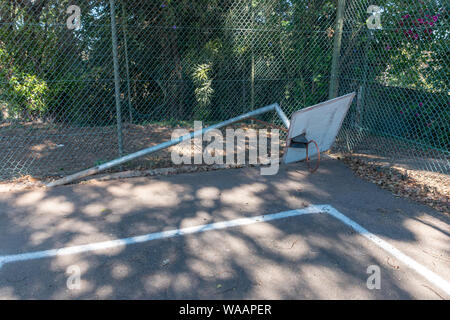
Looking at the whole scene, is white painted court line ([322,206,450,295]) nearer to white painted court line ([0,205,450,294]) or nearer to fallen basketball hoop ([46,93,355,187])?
white painted court line ([0,205,450,294])

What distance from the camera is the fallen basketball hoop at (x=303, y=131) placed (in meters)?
5.30

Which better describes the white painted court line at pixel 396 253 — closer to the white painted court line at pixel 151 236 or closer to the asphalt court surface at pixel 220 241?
the asphalt court surface at pixel 220 241

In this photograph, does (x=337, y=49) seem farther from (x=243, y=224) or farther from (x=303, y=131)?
(x=243, y=224)

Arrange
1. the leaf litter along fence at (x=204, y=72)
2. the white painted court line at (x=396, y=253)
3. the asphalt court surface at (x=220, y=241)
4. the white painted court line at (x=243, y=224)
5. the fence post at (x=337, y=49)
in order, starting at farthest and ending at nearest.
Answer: the fence post at (x=337, y=49) < the leaf litter along fence at (x=204, y=72) < the white painted court line at (x=243, y=224) < the white painted court line at (x=396, y=253) < the asphalt court surface at (x=220, y=241)

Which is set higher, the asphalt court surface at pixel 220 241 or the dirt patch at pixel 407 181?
the dirt patch at pixel 407 181

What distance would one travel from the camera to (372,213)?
445cm

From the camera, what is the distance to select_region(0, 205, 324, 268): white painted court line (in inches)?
136

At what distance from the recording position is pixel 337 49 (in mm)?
6699

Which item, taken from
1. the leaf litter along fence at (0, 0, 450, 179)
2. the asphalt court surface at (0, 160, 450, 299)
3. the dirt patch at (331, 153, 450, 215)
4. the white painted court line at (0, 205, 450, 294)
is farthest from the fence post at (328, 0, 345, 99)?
the white painted court line at (0, 205, 450, 294)

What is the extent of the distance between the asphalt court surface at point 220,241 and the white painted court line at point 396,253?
0.15 ft

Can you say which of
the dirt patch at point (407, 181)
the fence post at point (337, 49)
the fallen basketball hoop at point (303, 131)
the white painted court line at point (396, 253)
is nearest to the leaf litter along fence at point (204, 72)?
the fence post at point (337, 49)

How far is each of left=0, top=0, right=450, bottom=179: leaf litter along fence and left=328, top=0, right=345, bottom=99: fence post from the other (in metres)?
0.02
